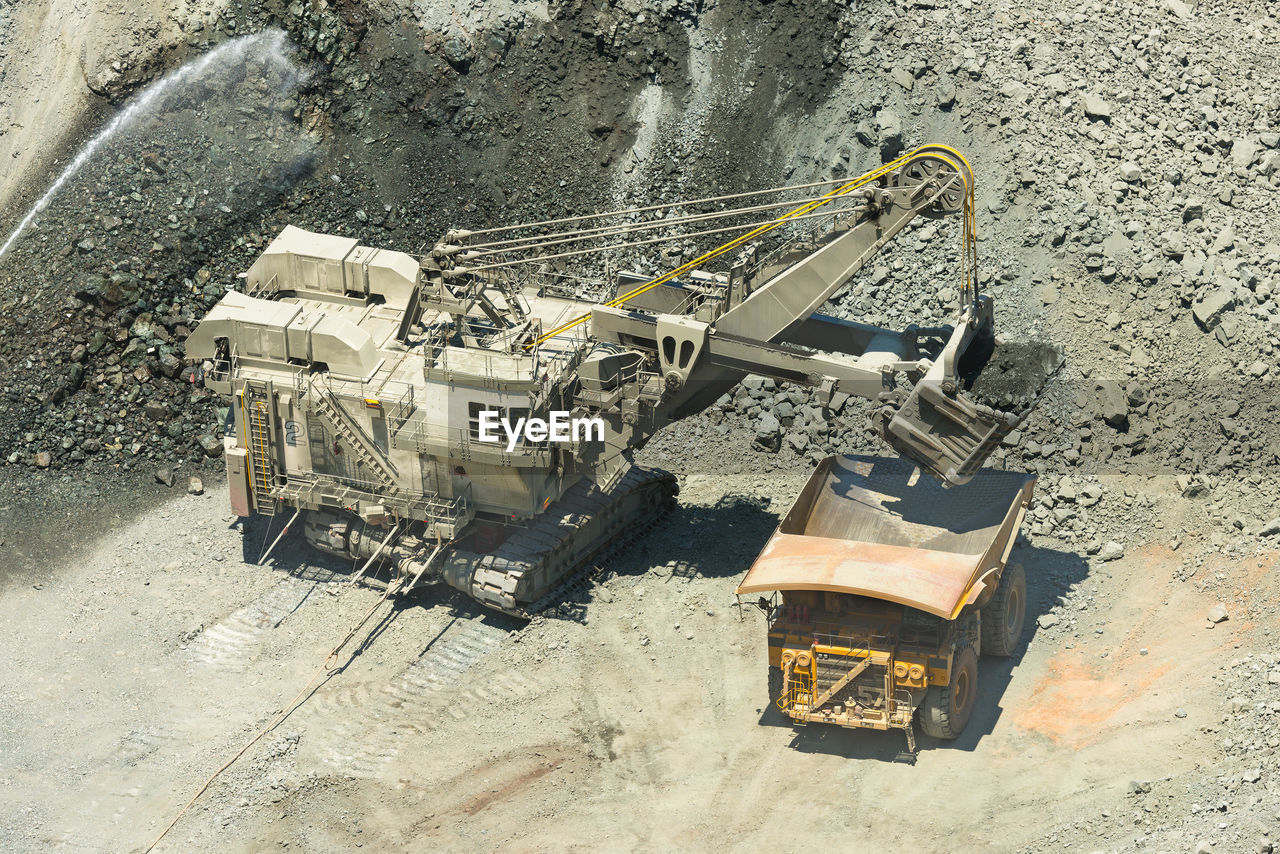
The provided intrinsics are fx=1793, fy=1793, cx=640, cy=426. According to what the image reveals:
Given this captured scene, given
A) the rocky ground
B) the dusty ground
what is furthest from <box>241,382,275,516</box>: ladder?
the rocky ground

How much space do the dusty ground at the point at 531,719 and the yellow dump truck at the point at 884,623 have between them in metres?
0.84

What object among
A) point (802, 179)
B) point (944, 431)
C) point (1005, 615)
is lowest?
point (1005, 615)

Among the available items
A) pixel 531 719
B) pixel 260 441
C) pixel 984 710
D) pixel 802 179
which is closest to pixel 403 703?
pixel 531 719

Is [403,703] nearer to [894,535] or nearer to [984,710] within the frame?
[894,535]

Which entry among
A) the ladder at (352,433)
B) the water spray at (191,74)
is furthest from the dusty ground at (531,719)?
the water spray at (191,74)

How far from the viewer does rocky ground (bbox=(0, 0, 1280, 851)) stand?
2694cm

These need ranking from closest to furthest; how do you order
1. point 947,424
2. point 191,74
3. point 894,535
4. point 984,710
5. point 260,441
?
point 947,424, point 984,710, point 894,535, point 260,441, point 191,74

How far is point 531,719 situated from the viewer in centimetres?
2717

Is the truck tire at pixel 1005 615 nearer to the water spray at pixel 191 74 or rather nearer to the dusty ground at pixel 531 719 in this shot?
the dusty ground at pixel 531 719

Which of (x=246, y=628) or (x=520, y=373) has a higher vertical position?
(x=520, y=373)

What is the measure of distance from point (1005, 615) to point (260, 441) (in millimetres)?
12521

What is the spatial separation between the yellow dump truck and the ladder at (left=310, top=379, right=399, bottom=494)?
6.77 metres

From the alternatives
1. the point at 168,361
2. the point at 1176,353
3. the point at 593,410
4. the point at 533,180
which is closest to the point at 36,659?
the point at 168,361

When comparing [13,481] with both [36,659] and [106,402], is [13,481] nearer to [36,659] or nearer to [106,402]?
[106,402]
